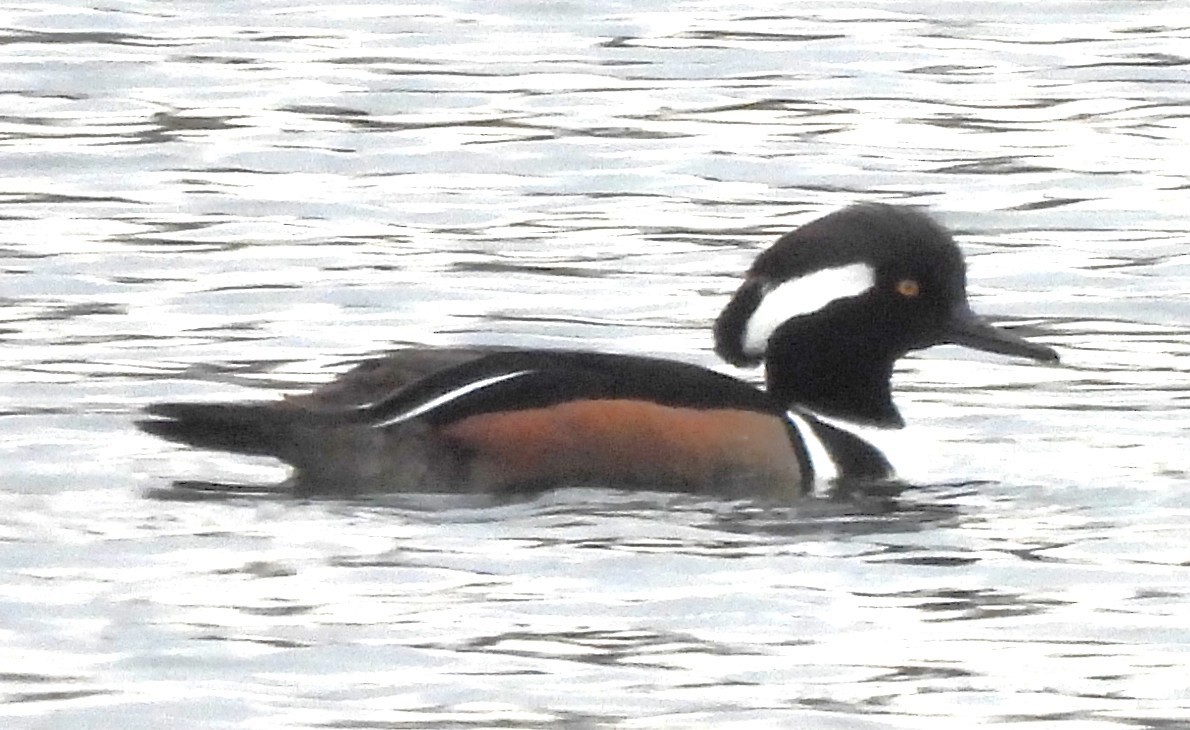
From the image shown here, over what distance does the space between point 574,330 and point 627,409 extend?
2377 mm

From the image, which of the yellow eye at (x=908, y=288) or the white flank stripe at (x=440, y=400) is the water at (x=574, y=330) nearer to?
the white flank stripe at (x=440, y=400)

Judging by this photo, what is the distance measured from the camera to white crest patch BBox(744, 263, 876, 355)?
11.9 meters

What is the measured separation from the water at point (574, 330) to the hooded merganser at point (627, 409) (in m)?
0.14

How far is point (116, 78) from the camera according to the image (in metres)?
17.7

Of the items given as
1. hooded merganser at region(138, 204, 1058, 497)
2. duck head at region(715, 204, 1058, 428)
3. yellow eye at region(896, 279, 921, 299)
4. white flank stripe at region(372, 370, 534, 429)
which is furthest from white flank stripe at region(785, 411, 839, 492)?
white flank stripe at region(372, 370, 534, 429)

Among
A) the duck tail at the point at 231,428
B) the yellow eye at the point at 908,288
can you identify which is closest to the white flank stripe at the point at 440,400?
the duck tail at the point at 231,428

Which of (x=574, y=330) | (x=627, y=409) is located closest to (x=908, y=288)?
(x=627, y=409)

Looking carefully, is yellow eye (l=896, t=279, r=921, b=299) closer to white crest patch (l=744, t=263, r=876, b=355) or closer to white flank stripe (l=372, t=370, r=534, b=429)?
white crest patch (l=744, t=263, r=876, b=355)

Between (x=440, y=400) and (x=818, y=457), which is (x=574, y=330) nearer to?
(x=818, y=457)

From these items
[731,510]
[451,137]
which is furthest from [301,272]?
[731,510]

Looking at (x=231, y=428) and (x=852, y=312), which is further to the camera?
(x=852, y=312)

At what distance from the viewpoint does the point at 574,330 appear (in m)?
13.8

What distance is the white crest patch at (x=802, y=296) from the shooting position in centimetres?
1189

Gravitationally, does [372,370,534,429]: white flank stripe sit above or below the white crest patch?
below
